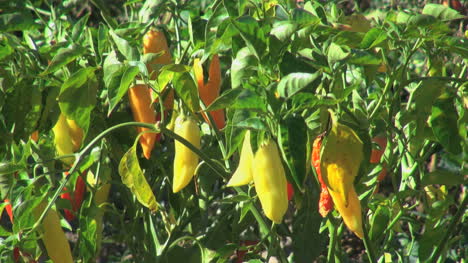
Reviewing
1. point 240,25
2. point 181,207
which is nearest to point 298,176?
point 240,25

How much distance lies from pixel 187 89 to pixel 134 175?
171 millimetres

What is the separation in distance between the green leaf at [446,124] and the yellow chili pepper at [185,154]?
0.39m

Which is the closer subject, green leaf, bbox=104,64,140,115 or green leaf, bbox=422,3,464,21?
green leaf, bbox=104,64,140,115

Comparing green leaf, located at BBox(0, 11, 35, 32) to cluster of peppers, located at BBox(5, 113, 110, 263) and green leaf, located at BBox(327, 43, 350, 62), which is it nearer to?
cluster of peppers, located at BBox(5, 113, 110, 263)

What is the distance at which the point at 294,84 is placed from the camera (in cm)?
92

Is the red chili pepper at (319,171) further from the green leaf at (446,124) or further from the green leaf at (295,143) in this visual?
the green leaf at (446,124)

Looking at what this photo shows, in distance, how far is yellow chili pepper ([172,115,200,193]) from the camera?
1203 mm

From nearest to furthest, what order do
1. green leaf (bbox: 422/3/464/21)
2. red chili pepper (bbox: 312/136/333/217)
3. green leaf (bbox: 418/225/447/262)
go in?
1. red chili pepper (bbox: 312/136/333/217)
2. green leaf (bbox: 422/3/464/21)
3. green leaf (bbox: 418/225/447/262)

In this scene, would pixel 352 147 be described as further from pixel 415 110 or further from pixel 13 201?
pixel 13 201

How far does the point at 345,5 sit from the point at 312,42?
2.56 metres

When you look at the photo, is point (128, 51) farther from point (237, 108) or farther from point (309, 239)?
point (309, 239)

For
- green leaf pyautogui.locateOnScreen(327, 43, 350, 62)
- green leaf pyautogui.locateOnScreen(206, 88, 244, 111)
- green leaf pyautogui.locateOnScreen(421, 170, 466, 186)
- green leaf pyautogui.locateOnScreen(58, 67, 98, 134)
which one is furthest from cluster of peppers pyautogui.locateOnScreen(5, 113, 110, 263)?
green leaf pyautogui.locateOnScreen(421, 170, 466, 186)

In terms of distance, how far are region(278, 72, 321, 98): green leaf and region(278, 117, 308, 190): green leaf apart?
0.24 ft

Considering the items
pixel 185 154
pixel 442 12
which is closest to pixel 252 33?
Answer: pixel 185 154
